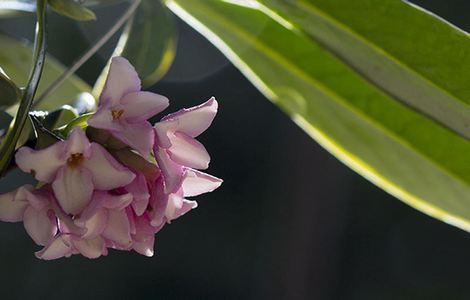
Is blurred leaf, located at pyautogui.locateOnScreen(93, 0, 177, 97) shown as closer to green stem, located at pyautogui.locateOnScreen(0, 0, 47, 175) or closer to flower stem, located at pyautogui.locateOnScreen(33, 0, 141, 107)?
flower stem, located at pyautogui.locateOnScreen(33, 0, 141, 107)

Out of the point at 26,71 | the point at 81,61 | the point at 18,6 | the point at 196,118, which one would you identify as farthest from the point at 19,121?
the point at 26,71

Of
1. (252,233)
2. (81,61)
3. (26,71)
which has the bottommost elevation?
(252,233)

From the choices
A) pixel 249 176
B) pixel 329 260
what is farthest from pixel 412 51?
pixel 249 176

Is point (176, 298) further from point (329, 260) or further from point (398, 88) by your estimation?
point (398, 88)

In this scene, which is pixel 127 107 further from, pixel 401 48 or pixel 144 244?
pixel 401 48

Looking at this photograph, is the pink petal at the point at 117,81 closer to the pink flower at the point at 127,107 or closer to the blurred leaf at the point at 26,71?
the pink flower at the point at 127,107
